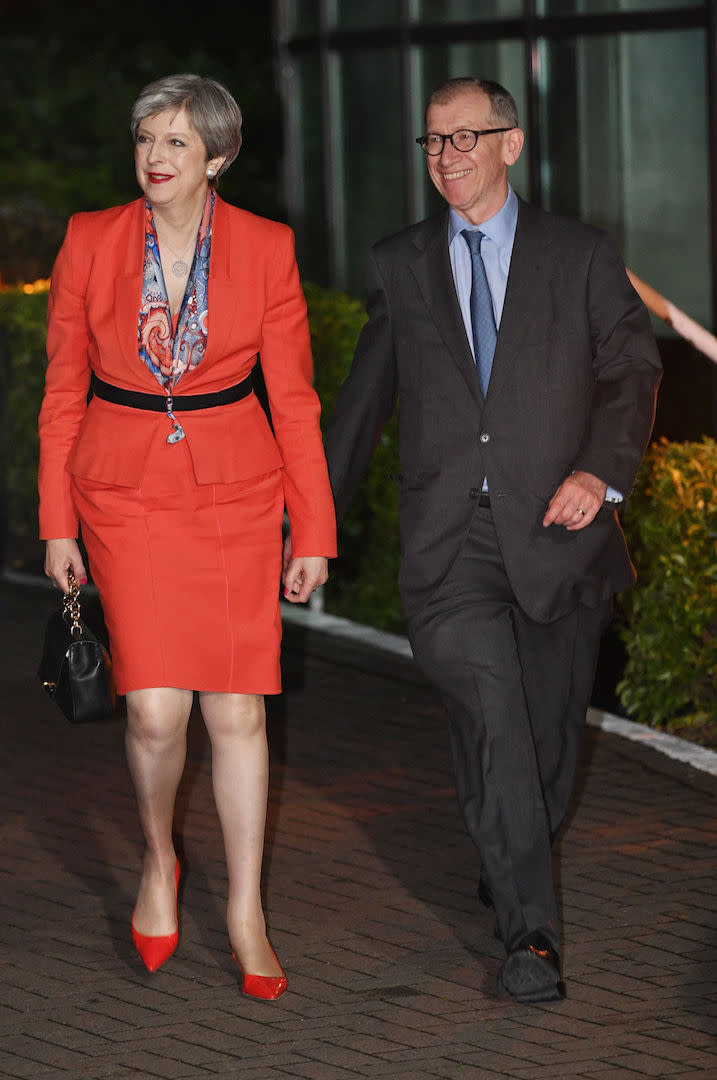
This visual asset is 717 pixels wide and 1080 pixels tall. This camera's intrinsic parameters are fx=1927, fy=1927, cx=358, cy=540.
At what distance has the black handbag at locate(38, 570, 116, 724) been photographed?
4594mm

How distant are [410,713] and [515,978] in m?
2.93

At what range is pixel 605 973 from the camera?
4781mm

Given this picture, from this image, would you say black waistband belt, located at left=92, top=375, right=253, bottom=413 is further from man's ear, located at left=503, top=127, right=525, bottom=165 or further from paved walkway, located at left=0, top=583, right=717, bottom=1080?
paved walkway, located at left=0, top=583, right=717, bottom=1080

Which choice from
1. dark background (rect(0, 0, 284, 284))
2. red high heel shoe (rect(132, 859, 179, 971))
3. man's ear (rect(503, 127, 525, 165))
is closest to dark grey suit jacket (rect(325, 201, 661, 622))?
man's ear (rect(503, 127, 525, 165))

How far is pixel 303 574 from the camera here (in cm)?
476

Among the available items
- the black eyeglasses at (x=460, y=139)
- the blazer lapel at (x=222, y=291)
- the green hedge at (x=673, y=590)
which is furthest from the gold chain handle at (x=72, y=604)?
the green hedge at (x=673, y=590)

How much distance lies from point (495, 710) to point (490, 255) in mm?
1142

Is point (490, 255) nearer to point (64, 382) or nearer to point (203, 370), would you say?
point (203, 370)

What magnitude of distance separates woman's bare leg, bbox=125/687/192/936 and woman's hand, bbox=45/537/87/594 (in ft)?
1.09

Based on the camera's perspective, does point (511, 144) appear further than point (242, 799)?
Yes

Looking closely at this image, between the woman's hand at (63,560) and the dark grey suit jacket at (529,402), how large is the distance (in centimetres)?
82

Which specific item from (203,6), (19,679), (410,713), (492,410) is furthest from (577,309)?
(203,6)

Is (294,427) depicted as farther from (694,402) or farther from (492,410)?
(694,402)

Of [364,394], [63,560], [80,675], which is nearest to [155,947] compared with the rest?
[80,675]
